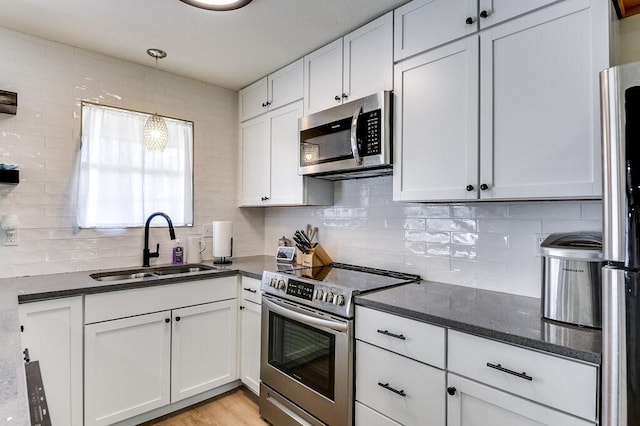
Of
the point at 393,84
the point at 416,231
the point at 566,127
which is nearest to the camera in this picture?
the point at 566,127

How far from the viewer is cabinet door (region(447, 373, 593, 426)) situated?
115 centimetres

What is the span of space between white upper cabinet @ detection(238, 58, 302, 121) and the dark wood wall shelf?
169 cm

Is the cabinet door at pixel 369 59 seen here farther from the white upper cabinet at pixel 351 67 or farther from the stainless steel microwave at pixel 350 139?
the stainless steel microwave at pixel 350 139

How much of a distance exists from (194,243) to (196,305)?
70cm

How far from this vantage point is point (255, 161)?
307 cm

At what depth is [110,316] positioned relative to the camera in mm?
2088

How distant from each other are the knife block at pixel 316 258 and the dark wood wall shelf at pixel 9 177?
1.86 meters

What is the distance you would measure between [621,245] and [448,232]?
46.0 inches

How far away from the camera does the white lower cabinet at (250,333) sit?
2480 mm

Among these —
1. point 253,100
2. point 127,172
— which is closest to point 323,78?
point 253,100

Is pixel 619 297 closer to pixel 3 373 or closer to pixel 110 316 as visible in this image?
pixel 3 373

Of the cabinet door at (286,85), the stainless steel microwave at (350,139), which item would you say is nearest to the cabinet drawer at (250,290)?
the stainless steel microwave at (350,139)

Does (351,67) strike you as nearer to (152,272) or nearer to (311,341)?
(311,341)

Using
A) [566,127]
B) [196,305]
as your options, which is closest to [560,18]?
[566,127]
